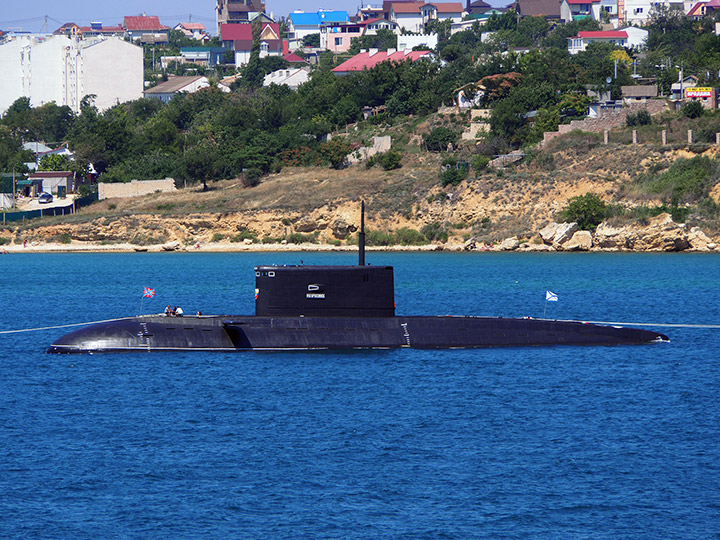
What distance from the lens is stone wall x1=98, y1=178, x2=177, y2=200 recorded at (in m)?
119

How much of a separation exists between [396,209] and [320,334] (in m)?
65.1

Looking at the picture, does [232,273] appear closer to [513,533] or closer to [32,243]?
[32,243]

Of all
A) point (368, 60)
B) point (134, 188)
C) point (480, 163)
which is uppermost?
point (368, 60)

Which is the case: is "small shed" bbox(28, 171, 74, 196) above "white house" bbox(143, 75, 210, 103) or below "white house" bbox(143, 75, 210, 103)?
below

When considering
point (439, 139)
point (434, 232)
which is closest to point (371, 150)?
point (439, 139)

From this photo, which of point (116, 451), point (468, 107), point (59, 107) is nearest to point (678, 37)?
point (468, 107)

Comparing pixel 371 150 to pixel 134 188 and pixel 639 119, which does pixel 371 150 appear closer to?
pixel 134 188

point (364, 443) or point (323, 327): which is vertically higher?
point (323, 327)

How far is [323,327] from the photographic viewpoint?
40.6 m

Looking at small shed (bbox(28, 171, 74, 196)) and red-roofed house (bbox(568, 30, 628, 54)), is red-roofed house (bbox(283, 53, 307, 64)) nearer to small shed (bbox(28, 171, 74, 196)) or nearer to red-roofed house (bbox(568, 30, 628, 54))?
red-roofed house (bbox(568, 30, 628, 54))

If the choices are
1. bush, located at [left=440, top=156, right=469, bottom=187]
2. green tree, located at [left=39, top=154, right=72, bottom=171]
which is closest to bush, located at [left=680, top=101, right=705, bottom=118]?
bush, located at [left=440, top=156, right=469, bottom=187]

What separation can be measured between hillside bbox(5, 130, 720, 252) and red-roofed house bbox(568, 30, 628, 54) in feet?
235

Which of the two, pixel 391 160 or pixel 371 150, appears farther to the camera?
pixel 371 150

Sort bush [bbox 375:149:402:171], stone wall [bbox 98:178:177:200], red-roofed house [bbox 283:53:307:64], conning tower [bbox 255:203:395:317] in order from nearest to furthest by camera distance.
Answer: conning tower [bbox 255:203:395:317]
bush [bbox 375:149:402:171]
stone wall [bbox 98:178:177:200]
red-roofed house [bbox 283:53:307:64]
